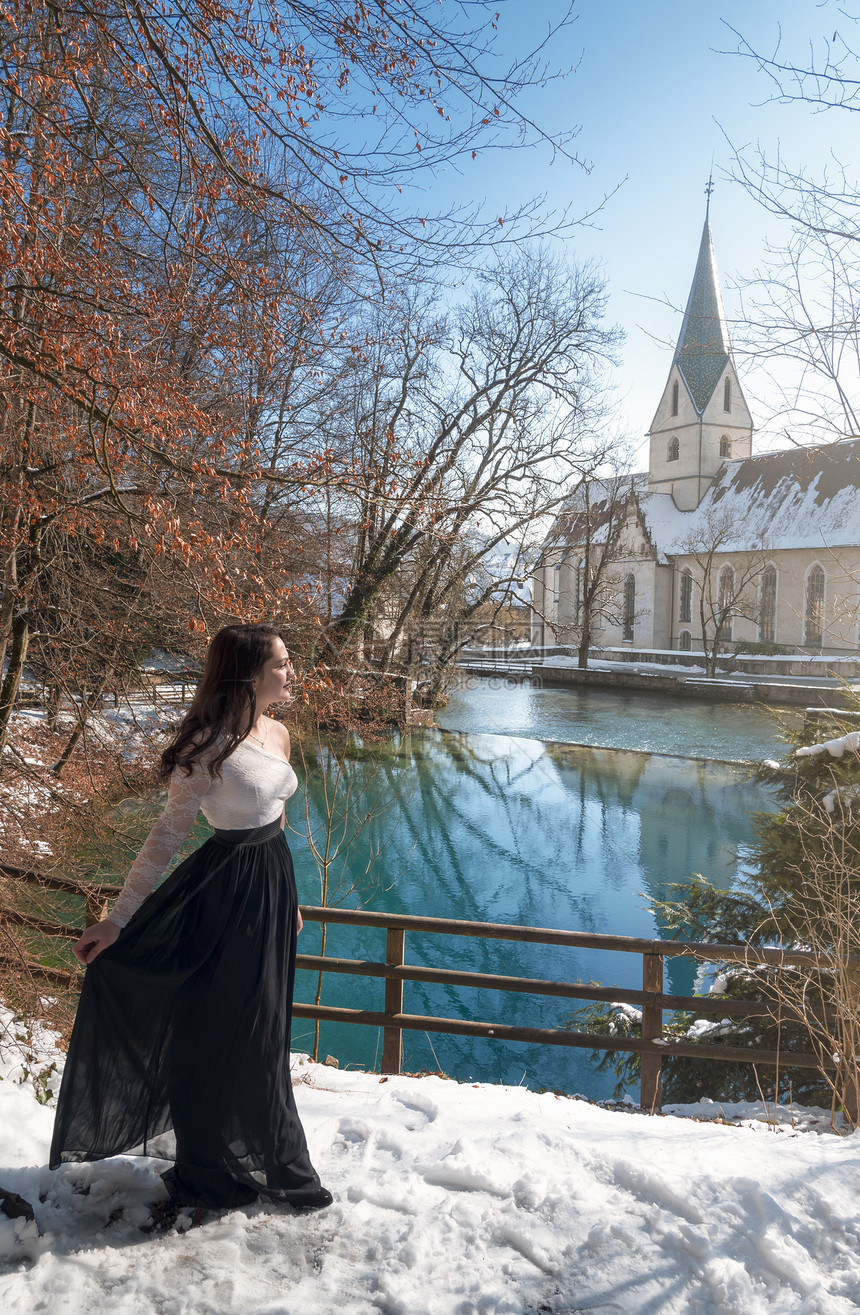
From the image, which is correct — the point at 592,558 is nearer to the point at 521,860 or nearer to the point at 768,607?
the point at 768,607

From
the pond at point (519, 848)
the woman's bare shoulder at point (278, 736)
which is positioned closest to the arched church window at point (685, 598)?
the pond at point (519, 848)

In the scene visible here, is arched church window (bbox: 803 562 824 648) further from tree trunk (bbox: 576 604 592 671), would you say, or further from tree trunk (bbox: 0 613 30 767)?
tree trunk (bbox: 0 613 30 767)

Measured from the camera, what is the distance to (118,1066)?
2283mm

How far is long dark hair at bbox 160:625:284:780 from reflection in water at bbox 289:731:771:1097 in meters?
5.62

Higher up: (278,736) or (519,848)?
(278,736)

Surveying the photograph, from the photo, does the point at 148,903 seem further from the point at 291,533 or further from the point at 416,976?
the point at 291,533

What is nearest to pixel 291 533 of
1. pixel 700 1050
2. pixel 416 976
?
pixel 416 976

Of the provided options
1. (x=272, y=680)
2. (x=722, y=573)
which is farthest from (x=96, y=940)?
(x=722, y=573)

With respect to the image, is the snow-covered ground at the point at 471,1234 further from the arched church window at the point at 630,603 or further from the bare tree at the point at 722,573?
the arched church window at the point at 630,603

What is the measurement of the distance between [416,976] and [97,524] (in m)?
3.10

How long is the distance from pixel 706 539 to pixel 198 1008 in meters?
40.3

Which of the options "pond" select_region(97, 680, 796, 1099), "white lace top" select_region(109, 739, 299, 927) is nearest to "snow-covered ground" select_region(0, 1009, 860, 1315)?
"white lace top" select_region(109, 739, 299, 927)

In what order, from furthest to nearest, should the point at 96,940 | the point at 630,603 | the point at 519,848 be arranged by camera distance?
the point at 630,603
the point at 519,848
the point at 96,940

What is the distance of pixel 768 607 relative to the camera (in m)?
36.5
